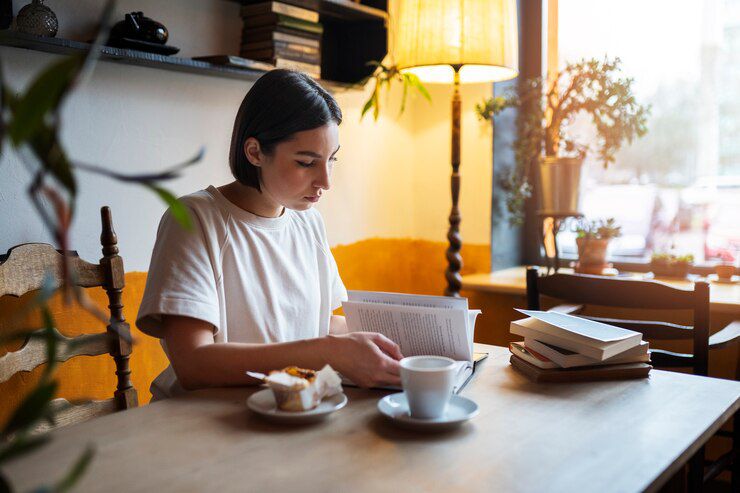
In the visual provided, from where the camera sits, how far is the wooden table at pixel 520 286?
213 cm

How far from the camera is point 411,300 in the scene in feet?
4.35

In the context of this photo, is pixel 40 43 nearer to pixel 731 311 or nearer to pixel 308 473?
pixel 308 473

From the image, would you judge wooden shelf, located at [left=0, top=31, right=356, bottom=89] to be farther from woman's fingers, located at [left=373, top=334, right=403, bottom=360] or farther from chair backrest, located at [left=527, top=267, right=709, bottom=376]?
chair backrest, located at [left=527, top=267, right=709, bottom=376]

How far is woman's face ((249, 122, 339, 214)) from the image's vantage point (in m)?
1.50

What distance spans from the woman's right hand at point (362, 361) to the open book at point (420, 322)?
0.10 metres

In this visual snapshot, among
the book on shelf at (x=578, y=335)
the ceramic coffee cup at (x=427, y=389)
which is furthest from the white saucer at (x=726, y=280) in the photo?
the ceramic coffee cup at (x=427, y=389)

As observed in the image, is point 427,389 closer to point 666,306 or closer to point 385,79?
point 666,306

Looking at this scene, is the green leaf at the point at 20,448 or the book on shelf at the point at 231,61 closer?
the green leaf at the point at 20,448

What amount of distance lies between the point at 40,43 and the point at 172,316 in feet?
2.45

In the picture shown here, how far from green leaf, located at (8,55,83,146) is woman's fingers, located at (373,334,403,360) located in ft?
2.95

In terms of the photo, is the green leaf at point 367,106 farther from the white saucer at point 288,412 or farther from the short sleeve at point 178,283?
the white saucer at point 288,412

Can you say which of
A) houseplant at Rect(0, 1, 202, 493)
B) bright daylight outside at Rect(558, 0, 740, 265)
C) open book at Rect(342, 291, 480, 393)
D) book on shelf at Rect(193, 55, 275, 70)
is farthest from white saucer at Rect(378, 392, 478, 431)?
bright daylight outside at Rect(558, 0, 740, 265)

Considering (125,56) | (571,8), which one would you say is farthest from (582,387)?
(571,8)

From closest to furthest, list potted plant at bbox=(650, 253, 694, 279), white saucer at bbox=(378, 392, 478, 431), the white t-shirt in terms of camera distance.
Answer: white saucer at bbox=(378, 392, 478, 431)
the white t-shirt
potted plant at bbox=(650, 253, 694, 279)
